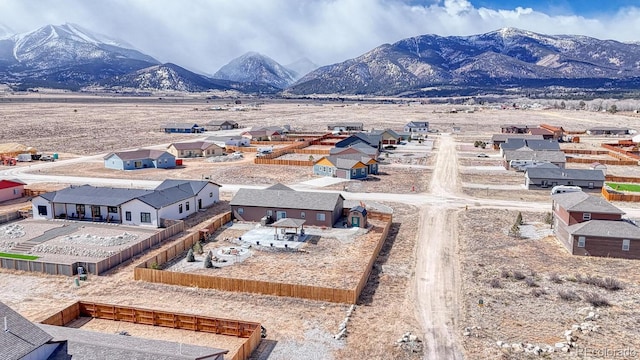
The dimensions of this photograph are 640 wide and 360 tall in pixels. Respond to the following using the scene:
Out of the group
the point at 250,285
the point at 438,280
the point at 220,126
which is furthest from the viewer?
the point at 220,126

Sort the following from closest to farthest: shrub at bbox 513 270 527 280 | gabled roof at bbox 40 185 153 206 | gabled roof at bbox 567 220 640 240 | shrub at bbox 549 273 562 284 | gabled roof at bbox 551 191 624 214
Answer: shrub at bbox 549 273 562 284
shrub at bbox 513 270 527 280
gabled roof at bbox 567 220 640 240
gabled roof at bbox 551 191 624 214
gabled roof at bbox 40 185 153 206

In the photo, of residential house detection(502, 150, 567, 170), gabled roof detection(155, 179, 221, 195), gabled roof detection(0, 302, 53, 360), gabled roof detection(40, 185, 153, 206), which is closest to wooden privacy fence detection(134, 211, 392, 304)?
gabled roof detection(0, 302, 53, 360)

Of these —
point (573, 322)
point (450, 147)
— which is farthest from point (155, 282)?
point (450, 147)

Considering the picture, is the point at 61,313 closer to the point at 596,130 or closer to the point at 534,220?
the point at 534,220

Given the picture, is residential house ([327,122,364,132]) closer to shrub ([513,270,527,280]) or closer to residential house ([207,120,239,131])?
residential house ([207,120,239,131])

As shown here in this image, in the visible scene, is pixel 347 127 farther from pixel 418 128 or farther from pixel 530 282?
pixel 530 282

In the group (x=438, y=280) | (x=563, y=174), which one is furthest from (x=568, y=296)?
(x=563, y=174)
